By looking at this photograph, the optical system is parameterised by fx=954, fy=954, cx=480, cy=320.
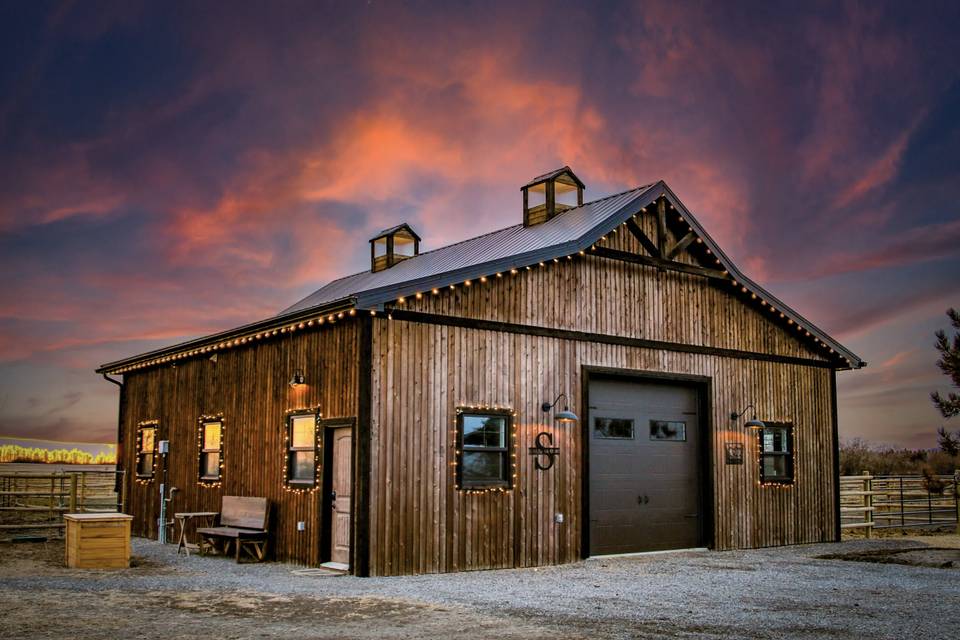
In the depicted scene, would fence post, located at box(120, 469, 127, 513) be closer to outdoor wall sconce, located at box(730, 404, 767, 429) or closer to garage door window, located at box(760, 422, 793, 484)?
outdoor wall sconce, located at box(730, 404, 767, 429)

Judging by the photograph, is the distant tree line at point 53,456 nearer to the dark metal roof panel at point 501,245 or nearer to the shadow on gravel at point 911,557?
the dark metal roof panel at point 501,245

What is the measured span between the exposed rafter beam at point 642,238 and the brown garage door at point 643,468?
2.44 m

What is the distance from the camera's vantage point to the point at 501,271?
49.1ft

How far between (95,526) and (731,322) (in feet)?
39.8

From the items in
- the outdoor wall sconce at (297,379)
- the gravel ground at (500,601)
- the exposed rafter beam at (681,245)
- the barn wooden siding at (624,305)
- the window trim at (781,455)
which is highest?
the exposed rafter beam at (681,245)

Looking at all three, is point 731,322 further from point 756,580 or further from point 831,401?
point 756,580

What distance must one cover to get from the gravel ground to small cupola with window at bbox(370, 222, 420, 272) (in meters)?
9.22

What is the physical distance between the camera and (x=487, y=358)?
14922 millimetres

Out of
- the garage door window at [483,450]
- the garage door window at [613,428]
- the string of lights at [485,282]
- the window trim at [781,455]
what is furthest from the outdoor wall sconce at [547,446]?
the window trim at [781,455]

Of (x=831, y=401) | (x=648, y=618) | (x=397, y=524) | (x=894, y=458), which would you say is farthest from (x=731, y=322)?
(x=894, y=458)

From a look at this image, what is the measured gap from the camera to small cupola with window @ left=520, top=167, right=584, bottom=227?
1945 cm

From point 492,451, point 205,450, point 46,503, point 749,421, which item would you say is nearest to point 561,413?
point 492,451

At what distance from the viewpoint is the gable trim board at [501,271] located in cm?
1371

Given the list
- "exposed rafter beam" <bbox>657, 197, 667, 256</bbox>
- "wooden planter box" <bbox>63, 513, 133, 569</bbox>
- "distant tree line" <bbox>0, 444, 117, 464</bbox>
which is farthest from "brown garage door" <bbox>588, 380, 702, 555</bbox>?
"distant tree line" <bbox>0, 444, 117, 464</bbox>
